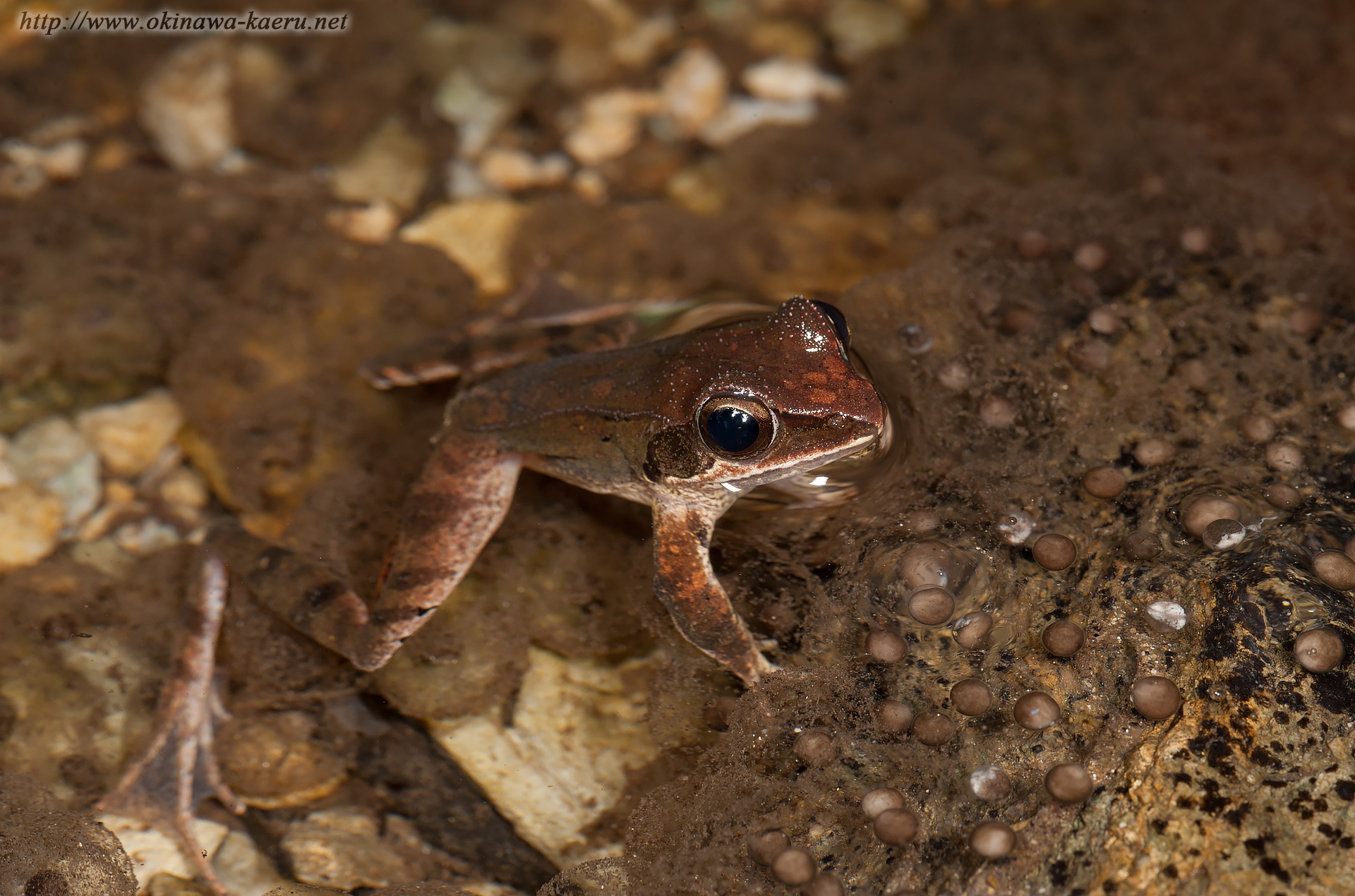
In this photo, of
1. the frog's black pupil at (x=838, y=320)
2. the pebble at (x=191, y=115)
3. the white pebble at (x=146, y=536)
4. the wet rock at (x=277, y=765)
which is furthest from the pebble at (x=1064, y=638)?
the pebble at (x=191, y=115)

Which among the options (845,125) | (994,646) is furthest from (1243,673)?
(845,125)

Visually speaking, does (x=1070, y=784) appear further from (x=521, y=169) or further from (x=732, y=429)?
(x=521, y=169)

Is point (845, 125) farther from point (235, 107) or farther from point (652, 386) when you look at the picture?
point (235, 107)

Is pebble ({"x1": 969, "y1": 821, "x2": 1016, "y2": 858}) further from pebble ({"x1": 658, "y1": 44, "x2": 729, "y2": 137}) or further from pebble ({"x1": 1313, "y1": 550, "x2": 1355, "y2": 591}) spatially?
pebble ({"x1": 658, "y1": 44, "x2": 729, "y2": 137})

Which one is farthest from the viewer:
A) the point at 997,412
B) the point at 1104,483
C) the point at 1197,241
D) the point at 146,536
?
the point at 146,536

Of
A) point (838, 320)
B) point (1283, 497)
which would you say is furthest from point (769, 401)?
point (1283, 497)
